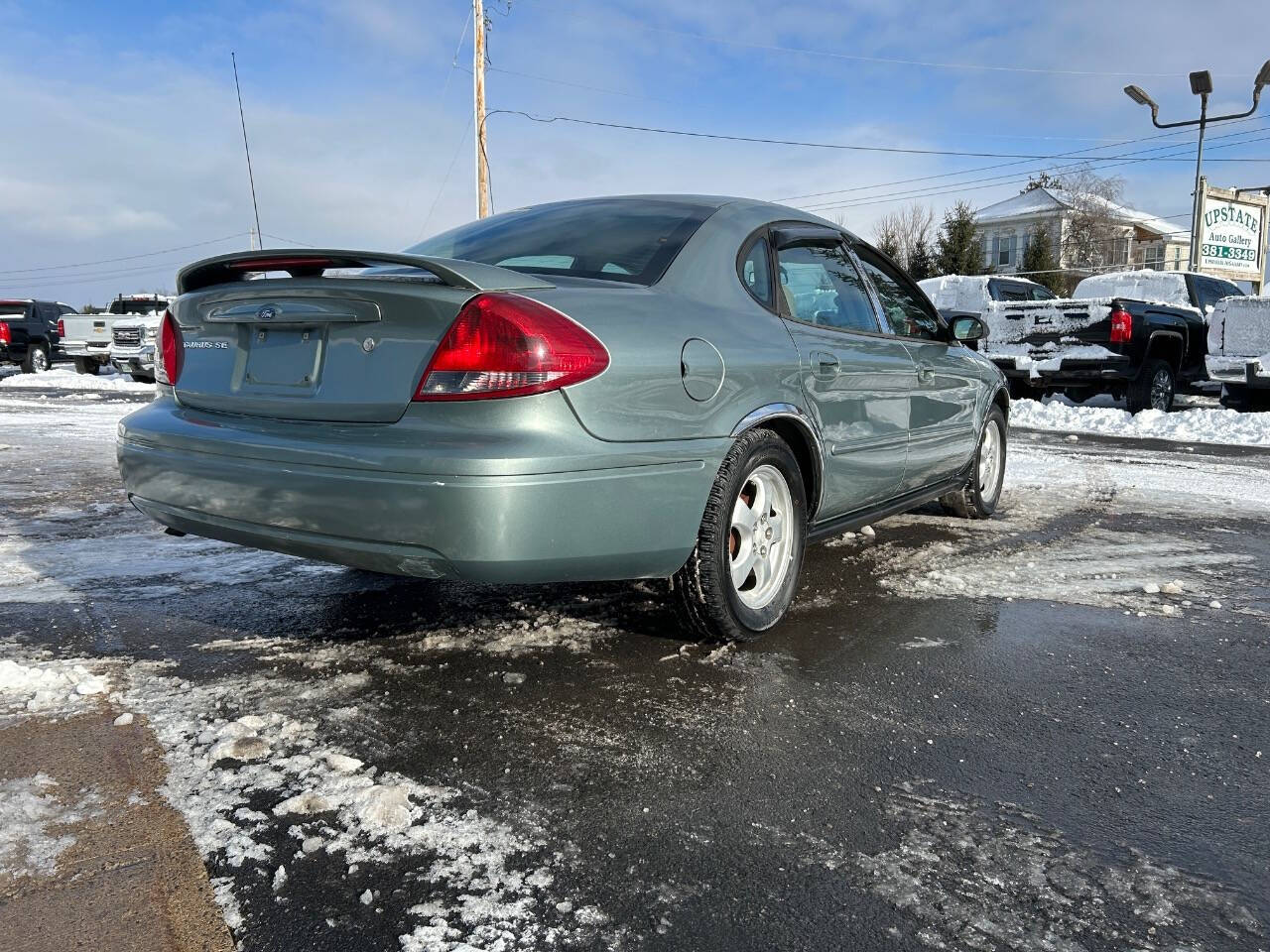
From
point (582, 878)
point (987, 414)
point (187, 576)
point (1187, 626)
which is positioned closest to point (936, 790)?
point (582, 878)

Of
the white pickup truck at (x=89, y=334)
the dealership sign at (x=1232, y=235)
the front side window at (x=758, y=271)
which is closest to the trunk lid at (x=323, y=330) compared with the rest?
the front side window at (x=758, y=271)

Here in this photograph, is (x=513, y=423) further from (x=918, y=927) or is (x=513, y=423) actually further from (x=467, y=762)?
(x=918, y=927)

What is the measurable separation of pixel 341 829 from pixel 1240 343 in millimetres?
12955

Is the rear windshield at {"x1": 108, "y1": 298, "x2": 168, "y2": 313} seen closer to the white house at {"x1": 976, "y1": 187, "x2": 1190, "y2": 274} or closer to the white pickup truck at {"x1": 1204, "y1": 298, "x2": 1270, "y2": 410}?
the white pickup truck at {"x1": 1204, "y1": 298, "x2": 1270, "y2": 410}

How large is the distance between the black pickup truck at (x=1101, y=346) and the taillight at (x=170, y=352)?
9884mm

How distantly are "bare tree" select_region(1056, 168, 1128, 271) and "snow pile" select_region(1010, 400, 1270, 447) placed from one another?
42.7 metres

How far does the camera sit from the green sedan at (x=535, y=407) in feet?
8.94

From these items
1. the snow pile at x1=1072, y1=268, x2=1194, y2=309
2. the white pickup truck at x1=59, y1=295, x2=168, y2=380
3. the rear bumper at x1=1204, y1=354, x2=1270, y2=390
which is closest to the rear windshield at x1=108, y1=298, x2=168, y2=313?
the white pickup truck at x1=59, y1=295, x2=168, y2=380

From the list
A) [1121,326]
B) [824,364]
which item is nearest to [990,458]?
[824,364]

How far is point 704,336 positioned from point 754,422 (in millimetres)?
350

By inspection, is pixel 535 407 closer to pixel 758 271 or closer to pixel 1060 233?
pixel 758 271

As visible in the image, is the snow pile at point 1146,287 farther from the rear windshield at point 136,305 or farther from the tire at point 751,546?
the rear windshield at point 136,305

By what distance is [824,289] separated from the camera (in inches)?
Answer: 165

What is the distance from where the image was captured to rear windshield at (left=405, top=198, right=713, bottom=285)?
11.1 ft
